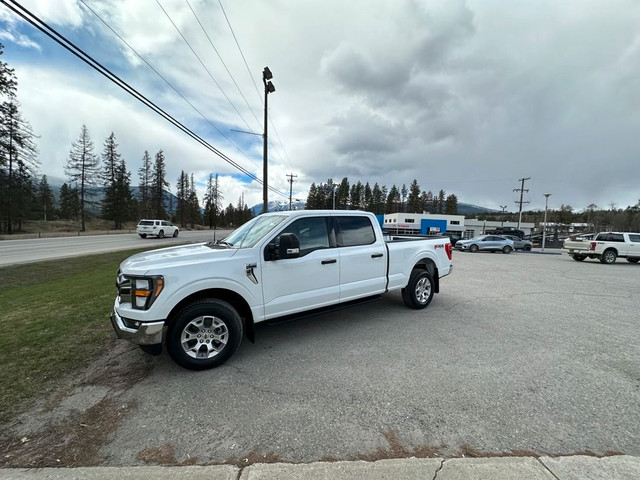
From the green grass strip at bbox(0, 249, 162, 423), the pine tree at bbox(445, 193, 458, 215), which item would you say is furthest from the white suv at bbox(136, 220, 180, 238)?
the pine tree at bbox(445, 193, 458, 215)

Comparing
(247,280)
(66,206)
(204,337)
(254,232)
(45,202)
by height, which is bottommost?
(204,337)

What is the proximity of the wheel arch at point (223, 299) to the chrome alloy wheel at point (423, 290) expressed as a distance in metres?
3.57

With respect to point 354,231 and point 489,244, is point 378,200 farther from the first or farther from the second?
point 354,231

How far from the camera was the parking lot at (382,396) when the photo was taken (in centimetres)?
231

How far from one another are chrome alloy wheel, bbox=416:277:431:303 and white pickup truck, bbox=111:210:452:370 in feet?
2.58

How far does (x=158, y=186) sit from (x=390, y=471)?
76.7 metres

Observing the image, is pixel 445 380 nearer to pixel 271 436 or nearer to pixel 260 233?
pixel 271 436

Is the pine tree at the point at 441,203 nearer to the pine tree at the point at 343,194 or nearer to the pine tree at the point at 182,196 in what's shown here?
the pine tree at the point at 343,194

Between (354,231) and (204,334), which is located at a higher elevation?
(354,231)

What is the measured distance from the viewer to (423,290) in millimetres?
6109

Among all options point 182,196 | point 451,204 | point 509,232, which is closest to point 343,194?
point 451,204

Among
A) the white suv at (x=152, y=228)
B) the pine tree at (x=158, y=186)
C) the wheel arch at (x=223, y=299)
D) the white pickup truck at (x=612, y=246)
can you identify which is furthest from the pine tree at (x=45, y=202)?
the white pickup truck at (x=612, y=246)

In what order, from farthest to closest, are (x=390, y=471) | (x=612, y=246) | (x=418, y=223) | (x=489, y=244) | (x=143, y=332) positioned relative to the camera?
(x=418, y=223) → (x=489, y=244) → (x=612, y=246) → (x=143, y=332) → (x=390, y=471)

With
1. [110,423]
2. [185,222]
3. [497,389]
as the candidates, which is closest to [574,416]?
[497,389]
